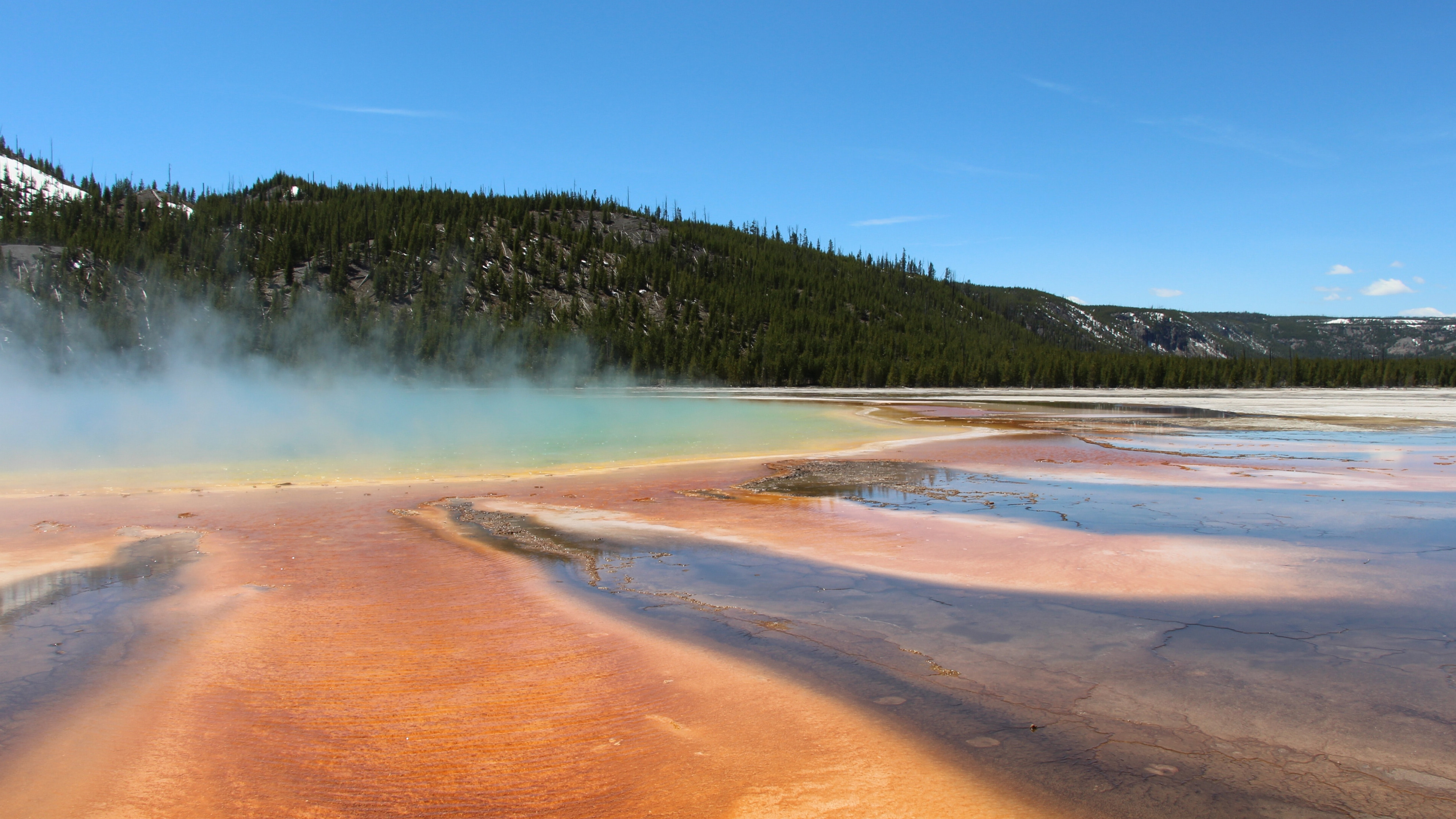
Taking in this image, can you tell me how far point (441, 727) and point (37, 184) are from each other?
24889cm

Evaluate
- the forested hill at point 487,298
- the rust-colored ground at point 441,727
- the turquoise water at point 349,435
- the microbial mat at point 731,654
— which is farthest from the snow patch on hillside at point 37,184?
the rust-colored ground at point 441,727

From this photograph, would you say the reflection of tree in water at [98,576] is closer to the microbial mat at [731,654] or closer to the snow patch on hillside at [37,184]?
the microbial mat at [731,654]

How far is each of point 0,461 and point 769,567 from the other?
21.1 m

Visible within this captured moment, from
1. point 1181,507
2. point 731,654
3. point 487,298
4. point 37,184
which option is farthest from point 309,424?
point 37,184

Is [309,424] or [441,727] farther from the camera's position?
[309,424]

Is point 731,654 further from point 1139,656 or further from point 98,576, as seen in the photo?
point 98,576

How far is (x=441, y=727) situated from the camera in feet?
17.7

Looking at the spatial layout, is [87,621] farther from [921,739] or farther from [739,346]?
[739,346]

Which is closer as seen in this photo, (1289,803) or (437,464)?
(1289,803)

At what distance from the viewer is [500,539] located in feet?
37.4

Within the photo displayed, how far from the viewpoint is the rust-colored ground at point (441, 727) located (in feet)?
14.7

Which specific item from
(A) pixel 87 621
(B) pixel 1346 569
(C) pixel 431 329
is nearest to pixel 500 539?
(A) pixel 87 621

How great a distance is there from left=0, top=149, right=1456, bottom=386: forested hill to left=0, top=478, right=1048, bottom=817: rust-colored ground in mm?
102096

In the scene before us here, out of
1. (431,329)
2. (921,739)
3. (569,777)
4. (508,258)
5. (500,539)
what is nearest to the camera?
(569,777)
